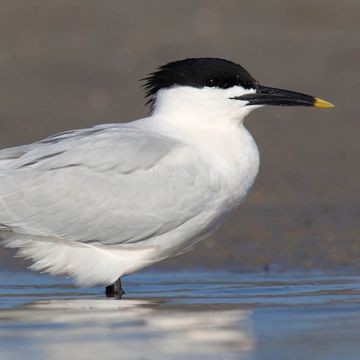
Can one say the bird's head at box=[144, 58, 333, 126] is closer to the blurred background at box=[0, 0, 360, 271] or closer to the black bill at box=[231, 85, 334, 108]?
the black bill at box=[231, 85, 334, 108]

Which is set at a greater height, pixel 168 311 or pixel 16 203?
pixel 16 203

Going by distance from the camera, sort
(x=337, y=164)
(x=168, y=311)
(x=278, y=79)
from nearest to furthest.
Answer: (x=168, y=311) < (x=337, y=164) < (x=278, y=79)

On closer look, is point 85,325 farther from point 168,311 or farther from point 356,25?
point 356,25

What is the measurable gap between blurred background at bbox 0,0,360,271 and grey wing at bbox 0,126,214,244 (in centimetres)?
172

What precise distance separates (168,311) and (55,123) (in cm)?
760

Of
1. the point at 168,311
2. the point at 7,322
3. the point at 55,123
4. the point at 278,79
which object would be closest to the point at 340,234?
the point at 168,311

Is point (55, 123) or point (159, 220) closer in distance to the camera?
point (159, 220)

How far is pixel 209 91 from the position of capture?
926 centimetres

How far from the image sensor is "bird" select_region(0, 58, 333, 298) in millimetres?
8883

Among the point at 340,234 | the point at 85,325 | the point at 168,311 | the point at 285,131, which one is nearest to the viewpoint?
the point at 85,325

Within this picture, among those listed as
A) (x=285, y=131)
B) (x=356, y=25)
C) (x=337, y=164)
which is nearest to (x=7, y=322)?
(x=337, y=164)

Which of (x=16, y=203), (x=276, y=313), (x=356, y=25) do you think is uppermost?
(x=356, y=25)

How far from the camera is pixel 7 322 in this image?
802 centimetres

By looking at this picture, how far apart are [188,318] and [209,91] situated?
175 cm
